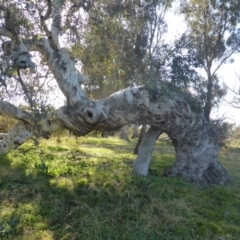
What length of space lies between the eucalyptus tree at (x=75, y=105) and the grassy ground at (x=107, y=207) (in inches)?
44.0

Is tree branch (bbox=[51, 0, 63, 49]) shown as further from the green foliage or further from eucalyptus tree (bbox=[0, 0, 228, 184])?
the green foliage

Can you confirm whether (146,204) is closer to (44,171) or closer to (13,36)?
(44,171)

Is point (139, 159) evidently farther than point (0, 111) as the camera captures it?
Yes

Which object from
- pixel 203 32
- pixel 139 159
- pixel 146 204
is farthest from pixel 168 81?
pixel 203 32

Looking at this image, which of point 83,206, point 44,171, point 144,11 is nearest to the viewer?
point 83,206

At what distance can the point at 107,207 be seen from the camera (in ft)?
22.5

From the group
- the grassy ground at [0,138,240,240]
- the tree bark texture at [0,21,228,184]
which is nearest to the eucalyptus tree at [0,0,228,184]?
the tree bark texture at [0,21,228,184]

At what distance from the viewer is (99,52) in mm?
12172

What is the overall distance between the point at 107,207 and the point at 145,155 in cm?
392

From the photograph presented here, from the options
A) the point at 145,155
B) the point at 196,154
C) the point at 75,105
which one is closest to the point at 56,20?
the point at 75,105

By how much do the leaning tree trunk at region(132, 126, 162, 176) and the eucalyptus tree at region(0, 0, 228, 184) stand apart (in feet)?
0.12

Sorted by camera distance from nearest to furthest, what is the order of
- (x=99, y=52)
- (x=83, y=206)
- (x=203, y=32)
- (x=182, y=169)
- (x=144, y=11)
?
(x=83, y=206) → (x=182, y=169) → (x=99, y=52) → (x=144, y=11) → (x=203, y=32)

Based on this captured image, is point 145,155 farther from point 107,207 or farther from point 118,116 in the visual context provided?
point 107,207

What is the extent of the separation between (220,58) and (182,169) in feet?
28.1
